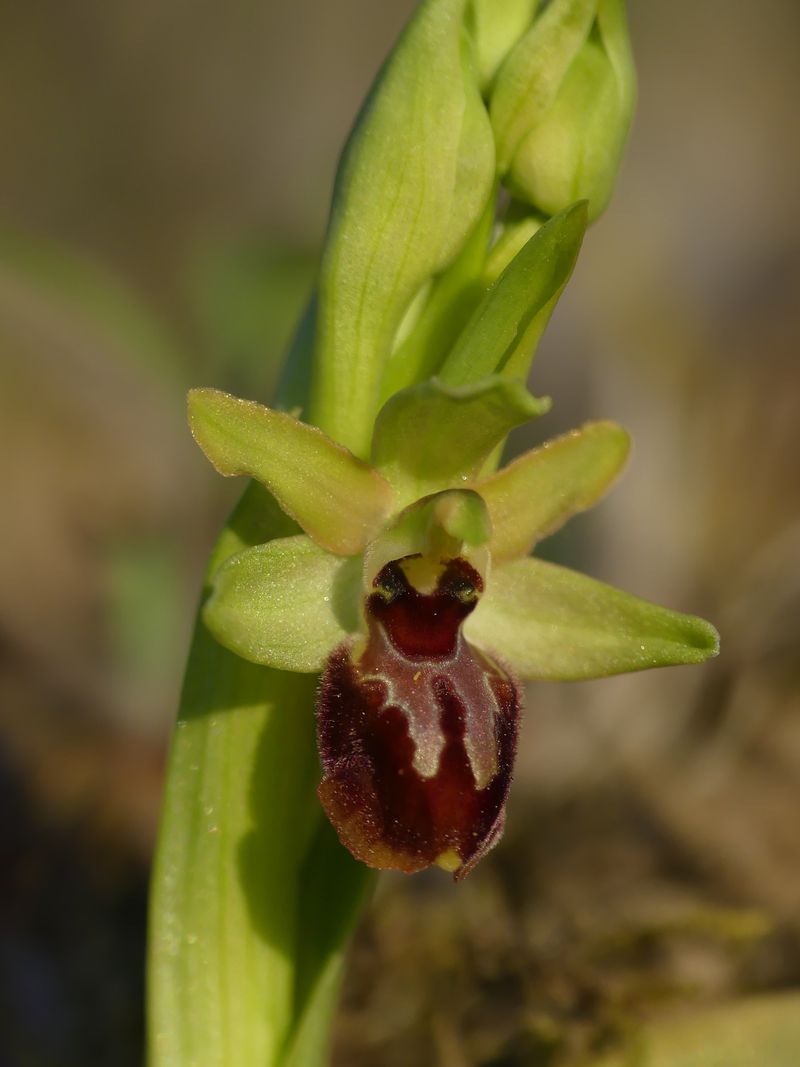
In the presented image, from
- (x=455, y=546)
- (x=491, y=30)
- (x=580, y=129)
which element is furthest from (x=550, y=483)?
(x=491, y=30)

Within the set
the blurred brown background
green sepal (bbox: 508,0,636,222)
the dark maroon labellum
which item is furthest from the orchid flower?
the blurred brown background

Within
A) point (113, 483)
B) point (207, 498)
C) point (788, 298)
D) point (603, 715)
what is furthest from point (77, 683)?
point (788, 298)

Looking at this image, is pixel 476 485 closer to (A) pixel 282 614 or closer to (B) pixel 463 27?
(A) pixel 282 614

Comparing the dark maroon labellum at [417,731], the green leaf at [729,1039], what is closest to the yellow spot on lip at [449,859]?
the dark maroon labellum at [417,731]

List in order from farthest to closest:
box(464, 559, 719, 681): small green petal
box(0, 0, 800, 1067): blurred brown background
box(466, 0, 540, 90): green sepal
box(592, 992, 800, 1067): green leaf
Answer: box(0, 0, 800, 1067): blurred brown background, box(592, 992, 800, 1067): green leaf, box(466, 0, 540, 90): green sepal, box(464, 559, 719, 681): small green petal

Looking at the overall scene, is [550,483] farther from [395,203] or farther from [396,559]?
[395,203]

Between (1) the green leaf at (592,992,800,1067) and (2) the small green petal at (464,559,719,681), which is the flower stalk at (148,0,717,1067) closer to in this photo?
(2) the small green petal at (464,559,719,681)
